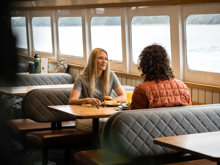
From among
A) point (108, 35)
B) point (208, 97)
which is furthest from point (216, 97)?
point (108, 35)

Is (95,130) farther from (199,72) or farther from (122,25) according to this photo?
(122,25)

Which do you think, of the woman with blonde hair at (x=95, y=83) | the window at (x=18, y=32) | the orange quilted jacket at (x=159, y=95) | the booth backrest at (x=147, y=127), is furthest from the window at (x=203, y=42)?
the window at (x=18, y=32)

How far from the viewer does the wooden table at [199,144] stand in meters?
2.07

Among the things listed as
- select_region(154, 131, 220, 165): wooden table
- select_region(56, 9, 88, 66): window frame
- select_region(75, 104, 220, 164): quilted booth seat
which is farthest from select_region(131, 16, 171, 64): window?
select_region(154, 131, 220, 165): wooden table

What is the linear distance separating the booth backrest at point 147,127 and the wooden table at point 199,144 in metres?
0.58

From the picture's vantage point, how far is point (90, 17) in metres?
6.74

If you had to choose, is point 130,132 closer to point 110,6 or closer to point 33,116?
point 33,116

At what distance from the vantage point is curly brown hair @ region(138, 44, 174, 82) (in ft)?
10.9

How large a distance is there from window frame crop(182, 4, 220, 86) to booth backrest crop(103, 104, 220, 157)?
114cm

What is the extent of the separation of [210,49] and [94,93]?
1.32 m

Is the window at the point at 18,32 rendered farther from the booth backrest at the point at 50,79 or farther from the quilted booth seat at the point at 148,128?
the booth backrest at the point at 50,79

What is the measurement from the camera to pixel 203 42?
4.50m

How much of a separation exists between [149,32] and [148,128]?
255cm

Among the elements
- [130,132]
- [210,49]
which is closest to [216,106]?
[130,132]
